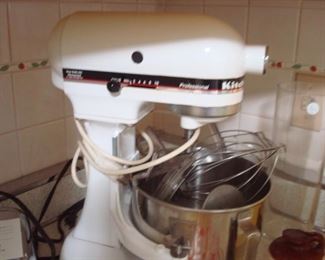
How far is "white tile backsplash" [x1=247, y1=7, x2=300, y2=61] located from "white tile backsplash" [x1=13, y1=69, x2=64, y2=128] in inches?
15.4

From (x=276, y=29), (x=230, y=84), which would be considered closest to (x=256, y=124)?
(x=276, y=29)

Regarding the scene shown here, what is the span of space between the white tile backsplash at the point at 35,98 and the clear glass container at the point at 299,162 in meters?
0.42

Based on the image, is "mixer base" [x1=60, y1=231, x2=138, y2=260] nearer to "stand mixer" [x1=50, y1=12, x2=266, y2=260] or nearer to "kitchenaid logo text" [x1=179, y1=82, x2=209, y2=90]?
"stand mixer" [x1=50, y1=12, x2=266, y2=260]

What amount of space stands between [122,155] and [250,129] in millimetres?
361

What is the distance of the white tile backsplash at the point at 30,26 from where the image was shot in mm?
630

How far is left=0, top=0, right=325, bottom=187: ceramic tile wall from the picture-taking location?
64 cm

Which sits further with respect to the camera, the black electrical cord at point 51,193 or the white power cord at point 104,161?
the black electrical cord at point 51,193

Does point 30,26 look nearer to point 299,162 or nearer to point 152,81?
point 152,81

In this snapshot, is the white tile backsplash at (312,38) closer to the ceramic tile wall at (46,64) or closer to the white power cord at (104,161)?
the ceramic tile wall at (46,64)

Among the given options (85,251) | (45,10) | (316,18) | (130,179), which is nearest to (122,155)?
(130,179)

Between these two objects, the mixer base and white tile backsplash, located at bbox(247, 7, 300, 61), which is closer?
the mixer base

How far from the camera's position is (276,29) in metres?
0.74

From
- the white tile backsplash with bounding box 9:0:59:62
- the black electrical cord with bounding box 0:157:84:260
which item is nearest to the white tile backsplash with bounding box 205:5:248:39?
the white tile backsplash with bounding box 9:0:59:62

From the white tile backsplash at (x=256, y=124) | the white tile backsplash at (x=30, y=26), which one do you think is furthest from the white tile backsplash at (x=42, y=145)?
the white tile backsplash at (x=256, y=124)
